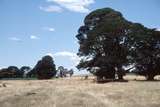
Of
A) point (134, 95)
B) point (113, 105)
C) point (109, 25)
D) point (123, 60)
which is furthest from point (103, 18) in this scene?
point (113, 105)

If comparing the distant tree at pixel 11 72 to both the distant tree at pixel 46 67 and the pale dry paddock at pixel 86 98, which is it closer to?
the distant tree at pixel 46 67

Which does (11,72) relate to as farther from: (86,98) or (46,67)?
(86,98)

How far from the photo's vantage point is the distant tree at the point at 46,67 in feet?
299

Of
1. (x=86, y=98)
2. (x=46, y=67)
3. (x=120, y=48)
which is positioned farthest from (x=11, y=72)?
(x=86, y=98)

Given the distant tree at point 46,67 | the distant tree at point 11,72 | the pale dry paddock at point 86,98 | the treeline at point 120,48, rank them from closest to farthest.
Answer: the pale dry paddock at point 86,98, the treeline at point 120,48, the distant tree at point 46,67, the distant tree at point 11,72

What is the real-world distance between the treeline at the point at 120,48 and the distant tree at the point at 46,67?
28274mm

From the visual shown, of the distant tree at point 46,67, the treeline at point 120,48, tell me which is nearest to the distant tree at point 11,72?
the distant tree at point 46,67

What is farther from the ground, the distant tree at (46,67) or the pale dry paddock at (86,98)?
the distant tree at (46,67)

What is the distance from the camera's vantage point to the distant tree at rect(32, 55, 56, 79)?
299ft

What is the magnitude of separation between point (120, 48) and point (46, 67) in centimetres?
3350

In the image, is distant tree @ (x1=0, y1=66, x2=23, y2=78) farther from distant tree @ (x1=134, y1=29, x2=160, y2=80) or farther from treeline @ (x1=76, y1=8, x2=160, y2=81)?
distant tree @ (x1=134, y1=29, x2=160, y2=80)

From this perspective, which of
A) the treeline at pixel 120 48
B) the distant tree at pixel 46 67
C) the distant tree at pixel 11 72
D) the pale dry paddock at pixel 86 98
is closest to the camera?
the pale dry paddock at pixel 86 98

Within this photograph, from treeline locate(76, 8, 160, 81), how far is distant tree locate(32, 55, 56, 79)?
2827 centimetres

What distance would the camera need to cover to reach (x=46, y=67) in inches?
3595
